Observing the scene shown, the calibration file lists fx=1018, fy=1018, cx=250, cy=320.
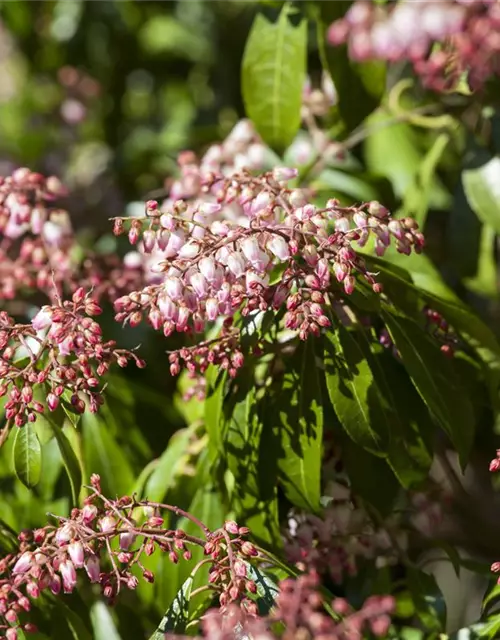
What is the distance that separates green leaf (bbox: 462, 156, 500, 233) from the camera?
5.27ft

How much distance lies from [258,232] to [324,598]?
43 centimetres

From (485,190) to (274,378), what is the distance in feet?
1.80

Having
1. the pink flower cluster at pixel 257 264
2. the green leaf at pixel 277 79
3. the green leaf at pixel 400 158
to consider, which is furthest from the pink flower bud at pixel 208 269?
the green leaf at pixel 400 158

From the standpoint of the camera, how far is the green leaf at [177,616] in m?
1.16

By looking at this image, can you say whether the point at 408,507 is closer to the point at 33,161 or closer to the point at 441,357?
the point at 441,357

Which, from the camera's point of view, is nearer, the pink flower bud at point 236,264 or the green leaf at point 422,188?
the pink flower bud at point 236,264

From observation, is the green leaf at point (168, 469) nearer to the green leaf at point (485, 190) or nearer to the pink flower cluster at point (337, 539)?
the pink flower cluster at point (337, 539)

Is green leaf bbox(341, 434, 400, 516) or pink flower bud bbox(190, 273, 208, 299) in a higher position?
pink flower bud bbox(190, 273, 208, 299)

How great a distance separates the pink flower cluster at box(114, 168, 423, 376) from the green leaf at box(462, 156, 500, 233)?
47 centimetres

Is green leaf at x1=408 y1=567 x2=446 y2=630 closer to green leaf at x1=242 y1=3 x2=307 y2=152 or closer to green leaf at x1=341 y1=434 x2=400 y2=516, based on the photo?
green leaf at x1=341 y1=434 x2=400 y2=516

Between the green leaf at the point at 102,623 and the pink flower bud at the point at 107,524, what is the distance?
404mm

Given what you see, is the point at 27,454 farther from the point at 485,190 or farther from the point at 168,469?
the point at 485,190

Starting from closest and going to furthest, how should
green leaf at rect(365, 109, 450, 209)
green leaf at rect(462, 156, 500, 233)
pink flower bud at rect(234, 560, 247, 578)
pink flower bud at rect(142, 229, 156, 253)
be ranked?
1. pink flower bud at rect(234, 560, 247, 578)
2. pink flower bud at rect(142, 229, 156, 253)
3. green leaf at rect(462, 156, 500, 233)
4. green leaf at rect(365, 109, 450, 209)

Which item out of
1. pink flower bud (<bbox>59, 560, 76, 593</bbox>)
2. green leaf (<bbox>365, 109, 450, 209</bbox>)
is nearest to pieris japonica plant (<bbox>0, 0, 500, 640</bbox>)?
pink flower bud (<bbox>59, 560, 76, 593</bbox>)
